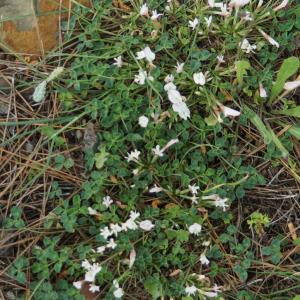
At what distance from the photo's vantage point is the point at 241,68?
98.1 inches

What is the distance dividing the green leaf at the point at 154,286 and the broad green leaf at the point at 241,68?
39.1 inches

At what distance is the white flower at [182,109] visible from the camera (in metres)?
2.42

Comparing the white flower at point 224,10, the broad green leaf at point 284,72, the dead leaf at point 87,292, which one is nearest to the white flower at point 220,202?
the broad green leaf at point 284,72

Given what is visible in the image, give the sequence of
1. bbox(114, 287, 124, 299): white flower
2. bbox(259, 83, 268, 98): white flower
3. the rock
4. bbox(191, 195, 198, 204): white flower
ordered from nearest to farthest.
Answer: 1. bbox(114, 287, 124, 299): white flower
2. bbox(191, 195, 198, 204): white flower
3. bbox(259, 83, 268, 98): white flower
4. the rock

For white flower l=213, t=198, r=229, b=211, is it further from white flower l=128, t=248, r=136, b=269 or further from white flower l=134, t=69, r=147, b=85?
white flower l=134, t=69, r=147, b=85

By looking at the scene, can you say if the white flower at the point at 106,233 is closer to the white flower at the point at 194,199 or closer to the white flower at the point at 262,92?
the white flower at the point at 194,199

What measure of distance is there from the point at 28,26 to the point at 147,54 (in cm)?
67

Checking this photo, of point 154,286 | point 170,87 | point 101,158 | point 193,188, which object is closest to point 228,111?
point 170,87

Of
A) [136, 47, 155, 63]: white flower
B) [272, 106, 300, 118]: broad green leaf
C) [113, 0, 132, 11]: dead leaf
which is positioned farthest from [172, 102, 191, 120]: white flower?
[113, 0, 132, 11]: dead leaf

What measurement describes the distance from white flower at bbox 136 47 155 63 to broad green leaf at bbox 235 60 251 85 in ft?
1.29

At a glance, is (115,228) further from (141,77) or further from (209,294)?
(141,77)

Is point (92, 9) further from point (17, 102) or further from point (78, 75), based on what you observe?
point (17, 102)

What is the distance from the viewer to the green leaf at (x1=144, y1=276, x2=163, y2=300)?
2.36 metres

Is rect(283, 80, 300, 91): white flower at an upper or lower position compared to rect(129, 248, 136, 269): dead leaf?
upper
